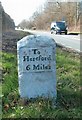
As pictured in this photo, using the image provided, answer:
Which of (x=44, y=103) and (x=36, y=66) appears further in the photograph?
(x=36, y=66)

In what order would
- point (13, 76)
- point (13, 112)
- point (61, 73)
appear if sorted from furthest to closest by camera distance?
point (61, 73) < point (13, 76) < point (13, 112)

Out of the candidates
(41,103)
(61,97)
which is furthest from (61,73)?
(41,103)

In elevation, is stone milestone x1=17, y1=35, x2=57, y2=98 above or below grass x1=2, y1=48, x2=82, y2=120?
above

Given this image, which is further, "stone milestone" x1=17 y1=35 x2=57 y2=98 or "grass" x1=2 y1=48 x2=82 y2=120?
"stone milestone" x1=17 y1=35 x2=57 y2=98

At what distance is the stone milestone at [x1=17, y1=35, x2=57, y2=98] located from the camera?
5949 millimetres

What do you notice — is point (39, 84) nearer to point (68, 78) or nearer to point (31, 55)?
point (31, 55)

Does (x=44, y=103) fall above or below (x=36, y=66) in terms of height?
below

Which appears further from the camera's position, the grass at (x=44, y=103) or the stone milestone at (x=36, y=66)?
the stone milestone at (x=36, y=66)

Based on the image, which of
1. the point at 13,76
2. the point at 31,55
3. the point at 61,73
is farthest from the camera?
the point at 61,73

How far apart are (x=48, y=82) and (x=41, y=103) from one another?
17.3 inches

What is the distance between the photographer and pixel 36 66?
5.99 metres

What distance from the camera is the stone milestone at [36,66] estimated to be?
5.95 meters

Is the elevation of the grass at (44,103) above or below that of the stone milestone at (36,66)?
below

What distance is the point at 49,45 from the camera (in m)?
6.02
